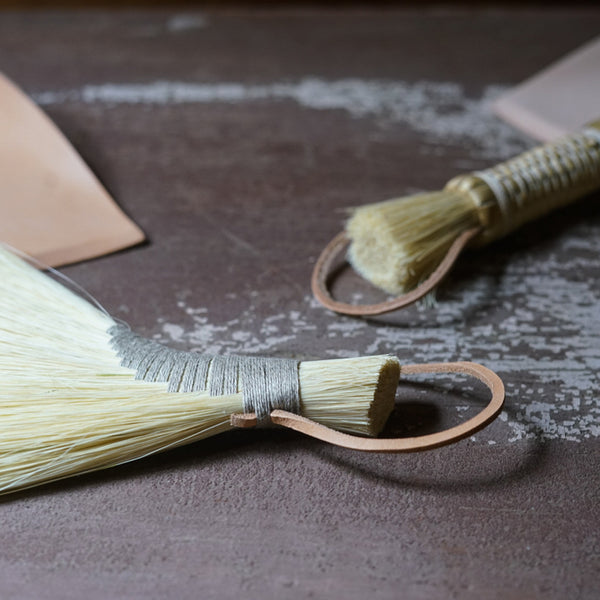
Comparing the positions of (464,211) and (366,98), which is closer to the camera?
(464,211)

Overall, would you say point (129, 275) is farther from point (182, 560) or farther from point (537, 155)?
point (537, 155)

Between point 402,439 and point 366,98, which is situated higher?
point 366,98

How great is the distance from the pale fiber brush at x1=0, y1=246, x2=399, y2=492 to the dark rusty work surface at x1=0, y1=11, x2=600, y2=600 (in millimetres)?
31

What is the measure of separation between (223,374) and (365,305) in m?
0.25

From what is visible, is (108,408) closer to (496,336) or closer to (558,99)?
(496,336)

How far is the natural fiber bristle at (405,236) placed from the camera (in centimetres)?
87

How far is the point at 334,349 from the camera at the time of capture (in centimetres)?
84

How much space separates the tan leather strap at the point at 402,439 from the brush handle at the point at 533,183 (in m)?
0.28

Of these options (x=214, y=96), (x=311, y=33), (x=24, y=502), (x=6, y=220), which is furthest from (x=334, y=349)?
(x=311, y=33)

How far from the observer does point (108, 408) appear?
0.69 meters

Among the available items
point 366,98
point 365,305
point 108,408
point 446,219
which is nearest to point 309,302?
point 365,305

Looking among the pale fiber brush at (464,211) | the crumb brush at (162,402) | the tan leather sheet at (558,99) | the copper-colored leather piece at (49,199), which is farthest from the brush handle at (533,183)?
the copper-colored leather piece at (49,199)

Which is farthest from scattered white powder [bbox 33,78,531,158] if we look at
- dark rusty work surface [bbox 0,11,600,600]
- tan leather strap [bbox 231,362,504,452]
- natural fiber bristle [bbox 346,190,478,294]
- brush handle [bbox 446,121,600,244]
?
tan leather strap [bbox 231,362,504,452]

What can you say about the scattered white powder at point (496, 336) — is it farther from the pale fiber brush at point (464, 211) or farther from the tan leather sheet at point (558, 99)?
the tan leather sheet at point (558, 99)
